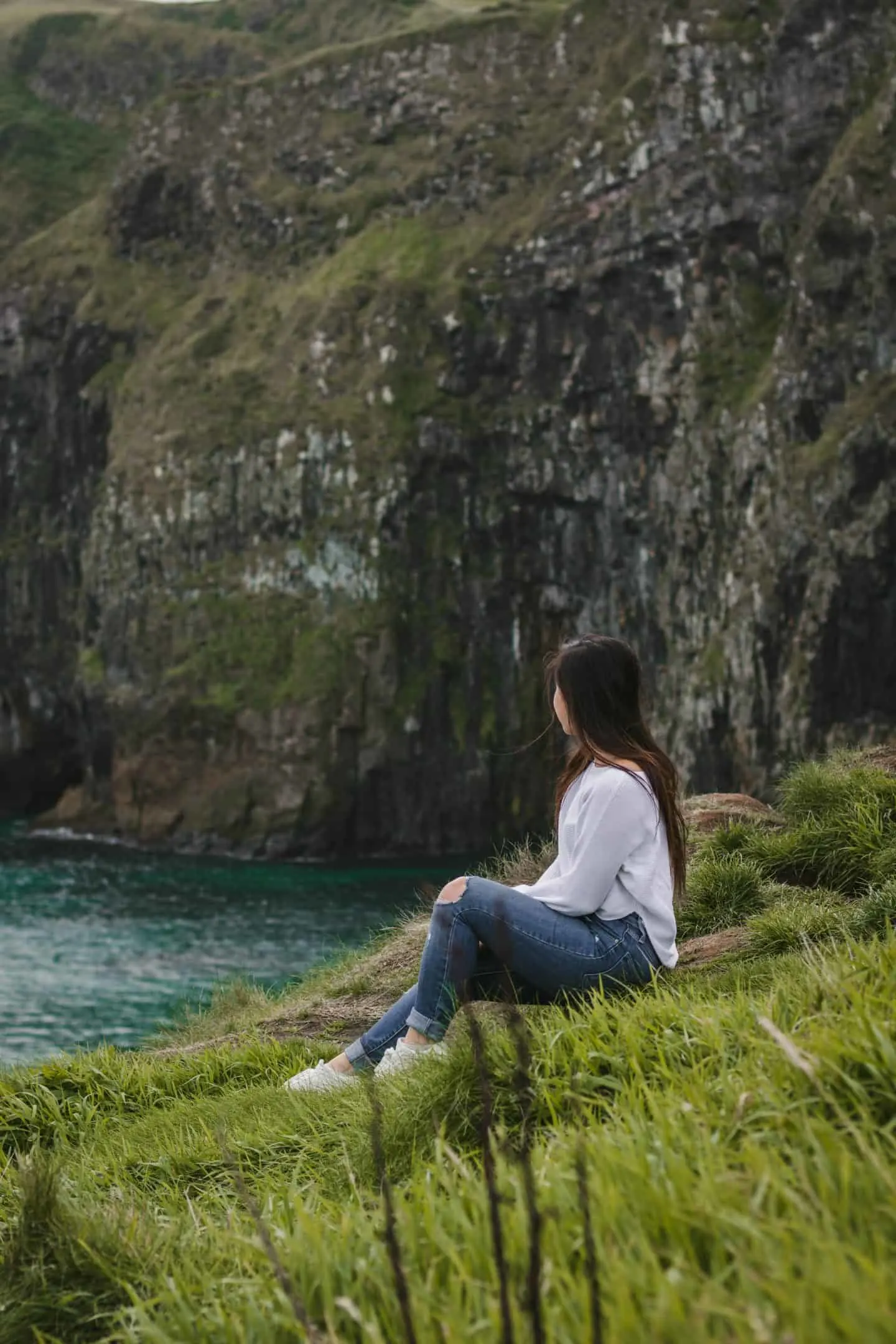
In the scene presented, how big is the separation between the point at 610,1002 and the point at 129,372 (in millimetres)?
83118

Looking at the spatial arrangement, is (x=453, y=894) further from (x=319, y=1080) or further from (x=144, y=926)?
(x=144, y=926)

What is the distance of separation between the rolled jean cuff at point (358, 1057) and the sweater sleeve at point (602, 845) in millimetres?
1302

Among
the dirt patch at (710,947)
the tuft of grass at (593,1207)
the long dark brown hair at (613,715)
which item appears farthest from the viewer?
the dirt patch at (710,947)

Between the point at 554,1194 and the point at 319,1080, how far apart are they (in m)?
3.73

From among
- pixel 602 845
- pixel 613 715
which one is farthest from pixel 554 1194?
pixel 613 715

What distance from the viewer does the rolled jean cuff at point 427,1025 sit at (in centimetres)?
638

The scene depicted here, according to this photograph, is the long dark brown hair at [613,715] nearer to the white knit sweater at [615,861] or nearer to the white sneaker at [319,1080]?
the white knit sweater at [615,861]

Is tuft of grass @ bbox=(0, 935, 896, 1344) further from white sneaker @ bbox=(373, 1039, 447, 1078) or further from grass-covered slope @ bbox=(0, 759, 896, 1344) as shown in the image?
white sneaker @ bbox=(373, 1039, 447, 1078)

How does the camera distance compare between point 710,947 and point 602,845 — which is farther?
point 710,947

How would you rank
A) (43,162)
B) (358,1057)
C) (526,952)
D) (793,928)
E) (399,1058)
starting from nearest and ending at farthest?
(399,1058) → (526,952) → (358,1057) → (793,928) → (43,162)

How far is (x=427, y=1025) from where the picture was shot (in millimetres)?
6410

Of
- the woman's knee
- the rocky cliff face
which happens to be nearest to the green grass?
the rocky cliff face

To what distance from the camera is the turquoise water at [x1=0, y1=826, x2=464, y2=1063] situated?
3272 cm

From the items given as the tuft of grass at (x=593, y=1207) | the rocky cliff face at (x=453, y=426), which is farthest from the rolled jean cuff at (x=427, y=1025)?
the rocky cliff face at (x=453, y=426)
